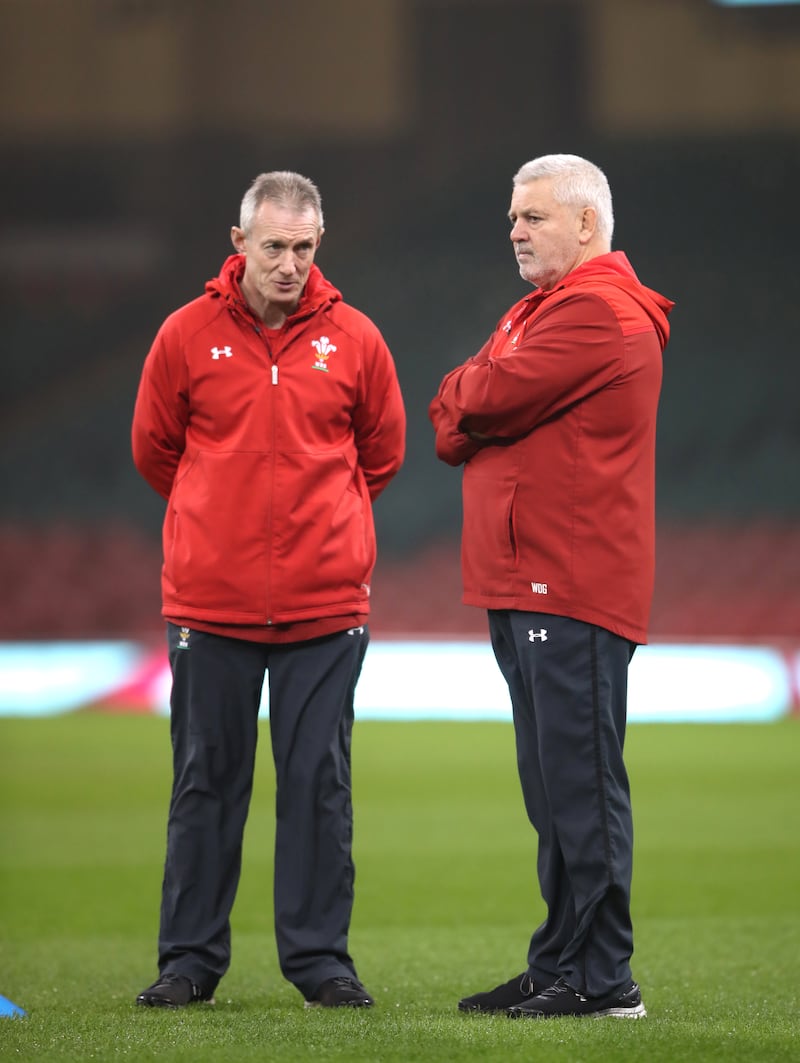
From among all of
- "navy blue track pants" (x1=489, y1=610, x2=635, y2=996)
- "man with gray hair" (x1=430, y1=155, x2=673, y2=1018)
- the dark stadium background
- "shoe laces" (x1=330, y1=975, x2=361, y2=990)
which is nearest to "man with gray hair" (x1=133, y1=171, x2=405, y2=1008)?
"shoe laces" (x1=330, y1=975, x2=361, y2=990)

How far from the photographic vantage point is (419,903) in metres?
4.25

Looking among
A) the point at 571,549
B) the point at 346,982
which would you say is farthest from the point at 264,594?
the point at 346,982

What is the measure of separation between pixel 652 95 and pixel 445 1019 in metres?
11.5

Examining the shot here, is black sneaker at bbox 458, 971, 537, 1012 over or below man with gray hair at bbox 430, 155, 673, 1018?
below

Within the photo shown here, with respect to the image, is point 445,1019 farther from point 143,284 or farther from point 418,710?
point 143,284

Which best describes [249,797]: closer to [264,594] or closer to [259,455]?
[264,594]

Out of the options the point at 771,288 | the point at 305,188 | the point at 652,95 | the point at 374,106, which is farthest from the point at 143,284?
the point at 305,188

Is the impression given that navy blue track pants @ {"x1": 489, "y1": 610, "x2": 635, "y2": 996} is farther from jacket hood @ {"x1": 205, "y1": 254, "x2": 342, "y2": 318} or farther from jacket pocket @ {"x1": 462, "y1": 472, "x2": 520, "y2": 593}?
jacket hood @ {"x1": 205, "y1": 254, "x2": 342, "y2": 318}

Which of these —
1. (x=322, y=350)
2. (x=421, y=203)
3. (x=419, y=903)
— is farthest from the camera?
(x=421, y=203)

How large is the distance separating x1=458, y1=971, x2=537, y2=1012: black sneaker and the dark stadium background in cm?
1007

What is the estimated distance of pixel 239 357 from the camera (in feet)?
8.77

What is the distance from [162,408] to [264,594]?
0.41 meters

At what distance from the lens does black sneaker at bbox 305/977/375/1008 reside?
255 cm

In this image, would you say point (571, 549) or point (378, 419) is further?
point (378, 419)
